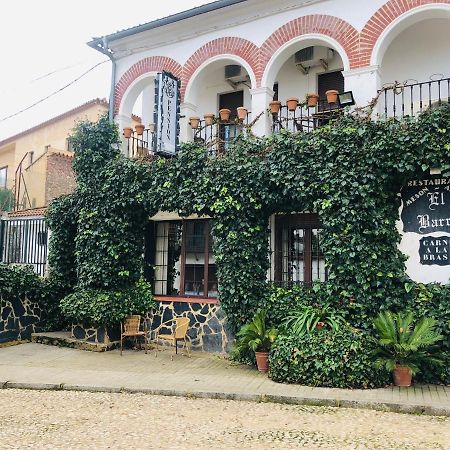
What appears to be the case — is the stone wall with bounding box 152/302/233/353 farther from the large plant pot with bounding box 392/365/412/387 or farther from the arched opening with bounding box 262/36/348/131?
the arched opening with bounding box 262/36/348/131

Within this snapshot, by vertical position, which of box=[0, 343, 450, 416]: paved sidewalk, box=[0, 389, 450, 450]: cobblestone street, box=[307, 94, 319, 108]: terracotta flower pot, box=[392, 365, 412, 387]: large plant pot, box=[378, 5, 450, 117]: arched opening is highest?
box=[378, 5, 450, 117]: arched opening

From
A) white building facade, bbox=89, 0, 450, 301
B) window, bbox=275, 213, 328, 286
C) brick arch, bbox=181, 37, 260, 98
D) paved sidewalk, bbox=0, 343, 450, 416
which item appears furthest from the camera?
brick arch, bbox=181, 37, 260, 98

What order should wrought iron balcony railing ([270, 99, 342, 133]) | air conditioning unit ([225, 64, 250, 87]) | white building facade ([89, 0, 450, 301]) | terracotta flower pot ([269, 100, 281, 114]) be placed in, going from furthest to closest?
air conditioning unit ([225, 64, 250, 87])
terracotta flower pot ([269, 100, 281, 114])
wrought iron balcony railing ([270, 99, 342, 133])
white building facade ([89, 0, 450, 301])

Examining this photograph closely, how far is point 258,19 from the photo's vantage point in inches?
428

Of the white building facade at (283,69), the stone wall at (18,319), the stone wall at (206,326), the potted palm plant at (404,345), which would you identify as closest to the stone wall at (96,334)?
the stone wall at (206,326)

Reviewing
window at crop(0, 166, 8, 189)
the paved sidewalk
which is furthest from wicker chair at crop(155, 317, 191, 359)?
window at crop(0, 166, 8, 189)

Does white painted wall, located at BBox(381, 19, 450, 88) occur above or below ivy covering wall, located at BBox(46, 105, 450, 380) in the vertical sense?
above

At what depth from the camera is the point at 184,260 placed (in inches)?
447

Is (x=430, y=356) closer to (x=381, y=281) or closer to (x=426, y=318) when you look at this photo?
(x=426, y=318)

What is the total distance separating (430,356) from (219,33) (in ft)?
27.6

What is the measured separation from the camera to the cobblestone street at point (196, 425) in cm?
530

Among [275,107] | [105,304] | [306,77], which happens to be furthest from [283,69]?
[105,304]

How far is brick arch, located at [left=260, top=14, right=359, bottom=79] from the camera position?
31.9 feet

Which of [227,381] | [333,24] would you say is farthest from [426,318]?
[333,24]
